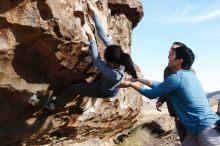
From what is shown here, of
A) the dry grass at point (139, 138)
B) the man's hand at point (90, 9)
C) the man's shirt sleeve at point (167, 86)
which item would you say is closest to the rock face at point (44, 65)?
the man's hand at point (90, 9)

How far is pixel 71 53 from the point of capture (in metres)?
7.55

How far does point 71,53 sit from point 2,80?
1.29 metres

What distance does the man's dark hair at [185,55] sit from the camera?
20.2 ft

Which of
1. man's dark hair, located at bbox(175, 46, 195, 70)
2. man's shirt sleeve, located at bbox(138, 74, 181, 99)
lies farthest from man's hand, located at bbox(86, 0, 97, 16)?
man's shirt sleeve, located at bbox(138, 74, 181, 99)

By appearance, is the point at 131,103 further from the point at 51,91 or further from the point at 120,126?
the point at 51,91

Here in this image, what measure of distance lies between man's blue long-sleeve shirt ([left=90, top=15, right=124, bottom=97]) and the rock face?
0.22 m

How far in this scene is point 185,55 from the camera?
20.2 ft

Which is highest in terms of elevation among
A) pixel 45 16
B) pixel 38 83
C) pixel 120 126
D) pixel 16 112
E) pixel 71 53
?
pixel 45 16

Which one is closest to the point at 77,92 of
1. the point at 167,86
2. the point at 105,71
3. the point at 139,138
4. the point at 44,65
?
Answer: the point at 44,65

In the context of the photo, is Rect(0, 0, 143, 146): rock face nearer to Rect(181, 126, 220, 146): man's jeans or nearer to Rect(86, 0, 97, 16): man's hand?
Rect(86, 0, 97, 16): man's hand

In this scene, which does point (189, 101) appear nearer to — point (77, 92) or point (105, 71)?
point (105, 71)

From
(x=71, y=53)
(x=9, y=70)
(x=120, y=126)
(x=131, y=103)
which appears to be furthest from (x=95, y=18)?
(x=120, y=126)

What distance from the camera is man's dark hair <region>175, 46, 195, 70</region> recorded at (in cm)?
614

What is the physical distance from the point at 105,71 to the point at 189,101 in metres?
1.84
